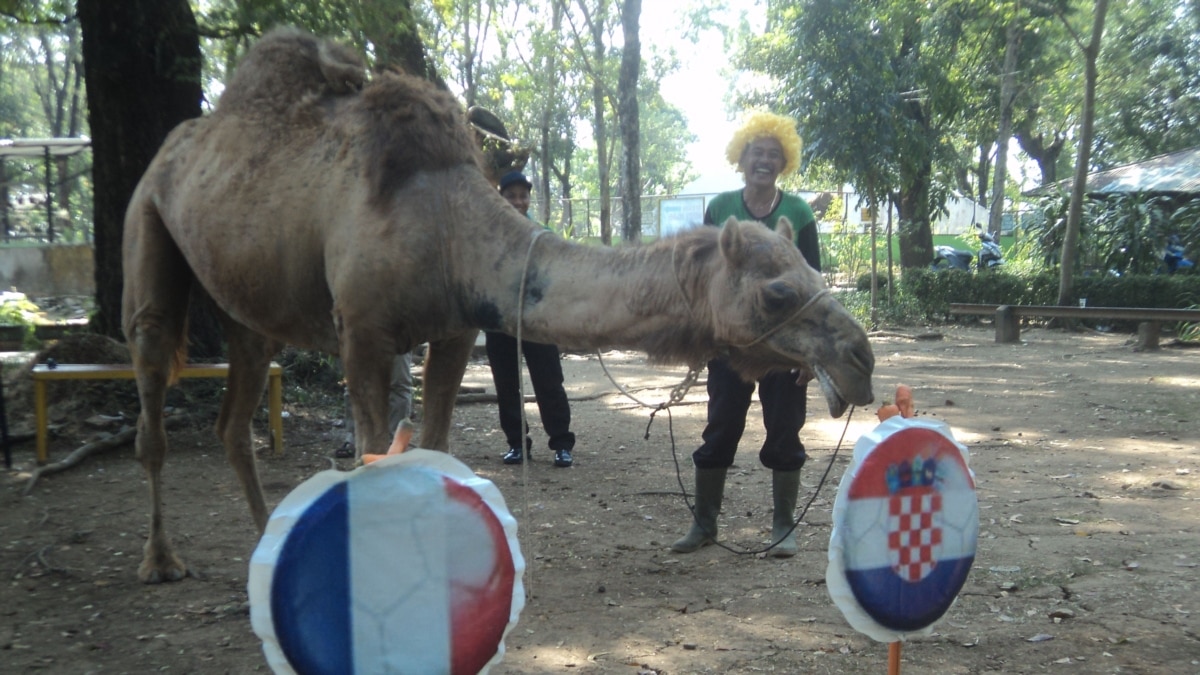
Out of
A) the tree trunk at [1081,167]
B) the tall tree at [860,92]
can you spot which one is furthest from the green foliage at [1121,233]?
the tall tree at [860,92]

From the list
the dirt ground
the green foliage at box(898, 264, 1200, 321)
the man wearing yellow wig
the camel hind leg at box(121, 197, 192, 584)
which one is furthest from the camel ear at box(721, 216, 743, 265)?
the green foliage at box(898, 264, 1200, 321)

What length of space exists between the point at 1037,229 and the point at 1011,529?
17.3 metres

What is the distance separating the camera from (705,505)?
17.9 ft

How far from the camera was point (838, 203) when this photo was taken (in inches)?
917

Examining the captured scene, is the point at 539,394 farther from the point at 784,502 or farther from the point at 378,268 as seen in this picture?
the point at 378,268

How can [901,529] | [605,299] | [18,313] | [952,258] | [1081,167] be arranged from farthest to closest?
[952,258]
[1081,167]
[18,313]
[605,299]
[901,529]

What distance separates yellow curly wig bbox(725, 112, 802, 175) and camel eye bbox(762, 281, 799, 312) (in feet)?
7.30

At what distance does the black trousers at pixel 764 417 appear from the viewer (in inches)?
205

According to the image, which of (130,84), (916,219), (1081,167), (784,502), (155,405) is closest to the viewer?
(155,405)

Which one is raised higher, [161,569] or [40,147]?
[40,147]

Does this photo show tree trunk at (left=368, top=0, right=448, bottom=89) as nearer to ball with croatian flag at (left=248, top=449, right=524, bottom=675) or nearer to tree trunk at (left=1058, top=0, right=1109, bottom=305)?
ball with croatian flag at (left=248, top=449, right=524, bottom=675)

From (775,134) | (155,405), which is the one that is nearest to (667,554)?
(775,134)

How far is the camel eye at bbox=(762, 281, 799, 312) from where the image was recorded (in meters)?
3.19

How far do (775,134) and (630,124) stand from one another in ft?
57.6
